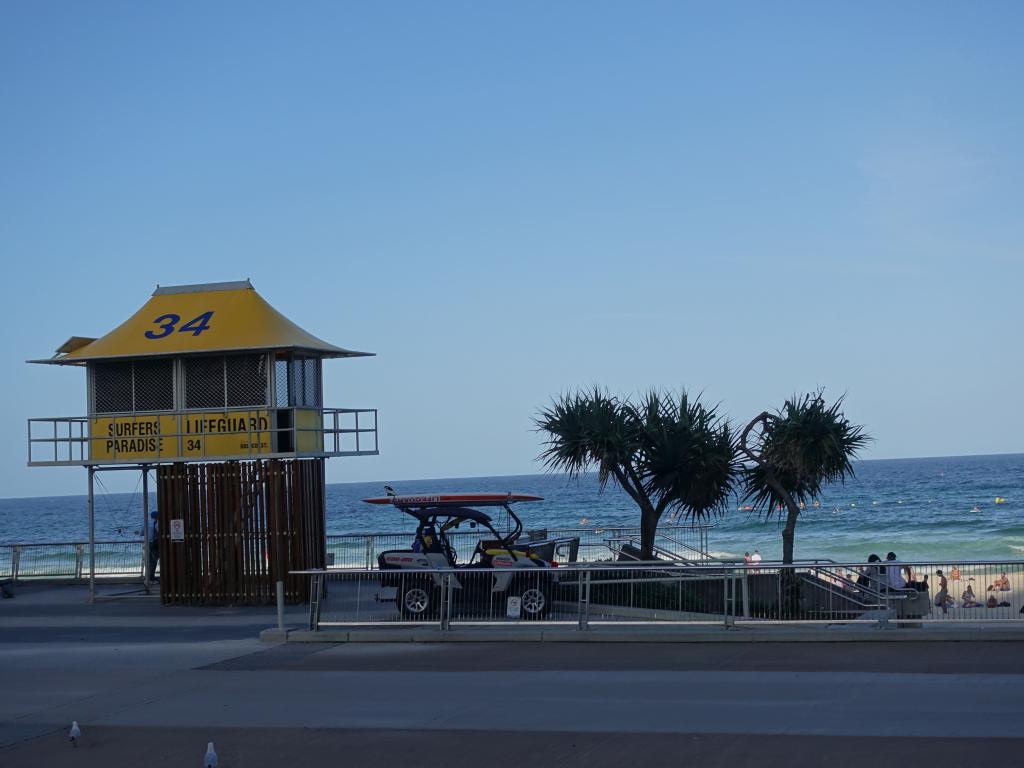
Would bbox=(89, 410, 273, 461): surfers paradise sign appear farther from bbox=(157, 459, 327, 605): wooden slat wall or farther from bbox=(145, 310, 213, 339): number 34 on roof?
bbox=(145, 310, 213, 339): number 34 on roof

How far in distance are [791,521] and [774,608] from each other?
15.3 ft

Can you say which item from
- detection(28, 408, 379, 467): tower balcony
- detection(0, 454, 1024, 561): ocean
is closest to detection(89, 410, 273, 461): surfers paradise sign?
detection(28, 408, 379, 467): tower balcony

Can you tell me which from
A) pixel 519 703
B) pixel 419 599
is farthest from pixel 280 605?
pixel 519 703

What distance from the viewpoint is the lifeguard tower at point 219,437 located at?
23844 mm

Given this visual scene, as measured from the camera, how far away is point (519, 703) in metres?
12.6

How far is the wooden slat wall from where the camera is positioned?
77.6ft

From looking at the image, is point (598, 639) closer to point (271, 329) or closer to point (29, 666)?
point (29, 666)

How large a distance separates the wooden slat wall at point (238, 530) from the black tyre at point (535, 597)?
22.7ft

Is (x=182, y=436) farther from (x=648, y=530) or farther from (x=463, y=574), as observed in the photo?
(x=648, y=530)

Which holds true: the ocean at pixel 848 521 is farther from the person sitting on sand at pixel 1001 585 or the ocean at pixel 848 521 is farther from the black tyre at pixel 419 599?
the black tyre at pixel 419 599

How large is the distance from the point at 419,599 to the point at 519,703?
655 cm

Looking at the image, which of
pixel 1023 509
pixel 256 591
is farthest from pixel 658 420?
pixel 1023 509

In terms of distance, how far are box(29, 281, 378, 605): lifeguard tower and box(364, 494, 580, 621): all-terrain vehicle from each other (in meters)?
3.80

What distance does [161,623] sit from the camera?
70.9ft
